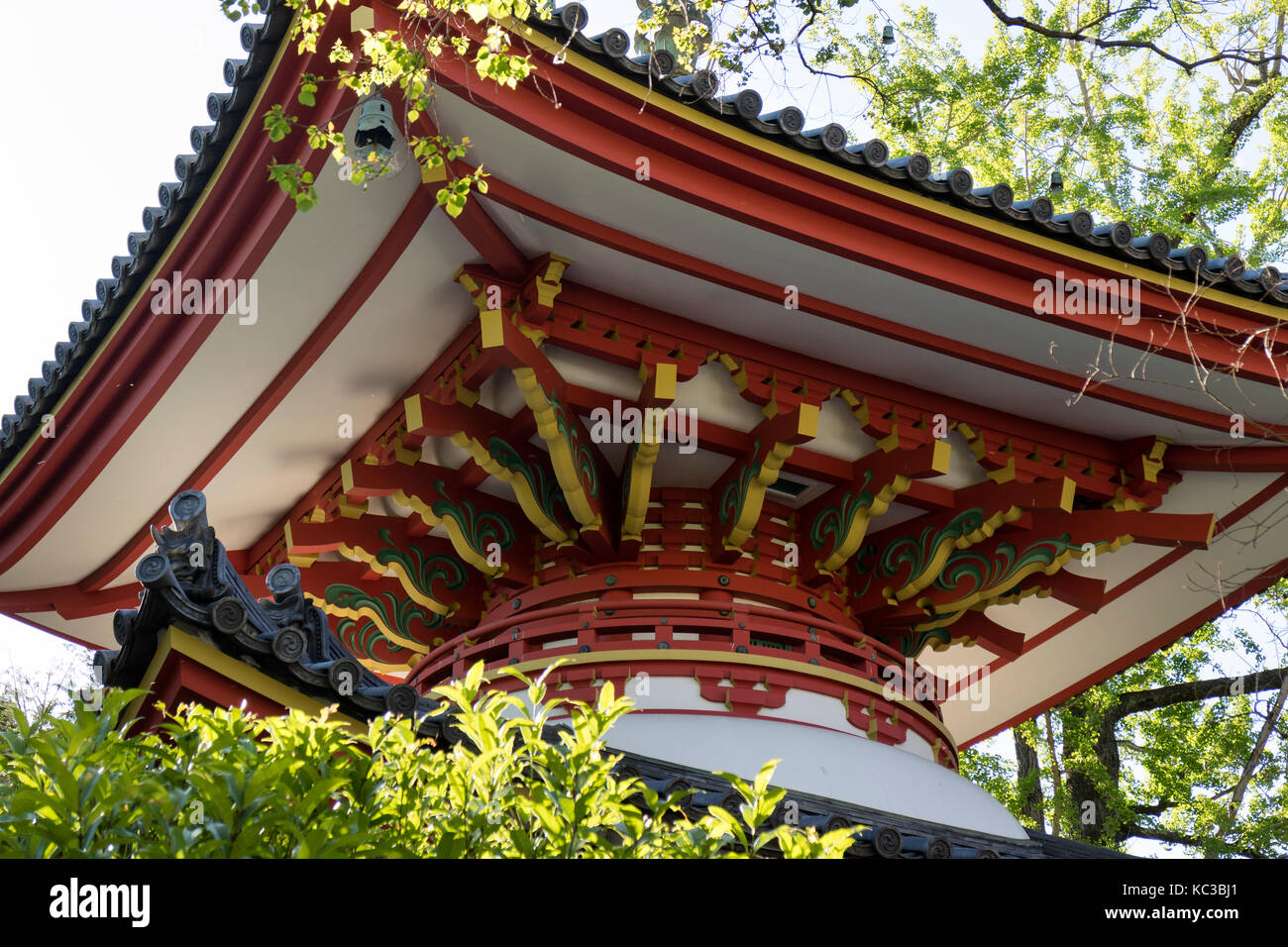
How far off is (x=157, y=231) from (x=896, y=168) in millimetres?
3094

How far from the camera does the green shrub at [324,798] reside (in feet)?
7.07

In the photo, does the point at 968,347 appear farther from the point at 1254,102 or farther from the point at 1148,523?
the point at 1254,102

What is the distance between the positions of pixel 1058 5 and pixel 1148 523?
968cm

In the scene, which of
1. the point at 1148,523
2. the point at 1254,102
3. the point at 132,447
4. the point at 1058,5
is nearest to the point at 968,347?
the point at 1148,523

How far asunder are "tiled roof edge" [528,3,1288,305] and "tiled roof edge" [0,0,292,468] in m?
1.15

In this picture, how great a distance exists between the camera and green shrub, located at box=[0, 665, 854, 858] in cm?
215

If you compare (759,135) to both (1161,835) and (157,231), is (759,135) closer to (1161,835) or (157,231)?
(157,231)

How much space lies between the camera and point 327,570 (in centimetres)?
670

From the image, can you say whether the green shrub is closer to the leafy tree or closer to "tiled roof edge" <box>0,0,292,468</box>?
"tiled roof edge" <box>0,0,292,468</box>

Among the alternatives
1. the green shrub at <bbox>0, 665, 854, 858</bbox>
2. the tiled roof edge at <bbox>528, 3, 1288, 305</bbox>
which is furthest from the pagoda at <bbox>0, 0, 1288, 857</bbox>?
the green shrub at <bbox>0, 665, 854, 858</bbox>

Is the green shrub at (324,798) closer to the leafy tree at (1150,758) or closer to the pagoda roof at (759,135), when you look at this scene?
the pagoda roof at (759,135)

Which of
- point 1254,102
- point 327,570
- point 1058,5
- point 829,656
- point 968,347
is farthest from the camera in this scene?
point 1058,5

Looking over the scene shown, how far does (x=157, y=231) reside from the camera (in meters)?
5.34

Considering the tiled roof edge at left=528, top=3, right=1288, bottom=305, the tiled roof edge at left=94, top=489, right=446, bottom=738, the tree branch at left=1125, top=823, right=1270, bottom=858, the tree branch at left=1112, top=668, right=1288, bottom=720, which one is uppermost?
the tiled roof edge at left=528, top=3, right=1288, bottom=305
